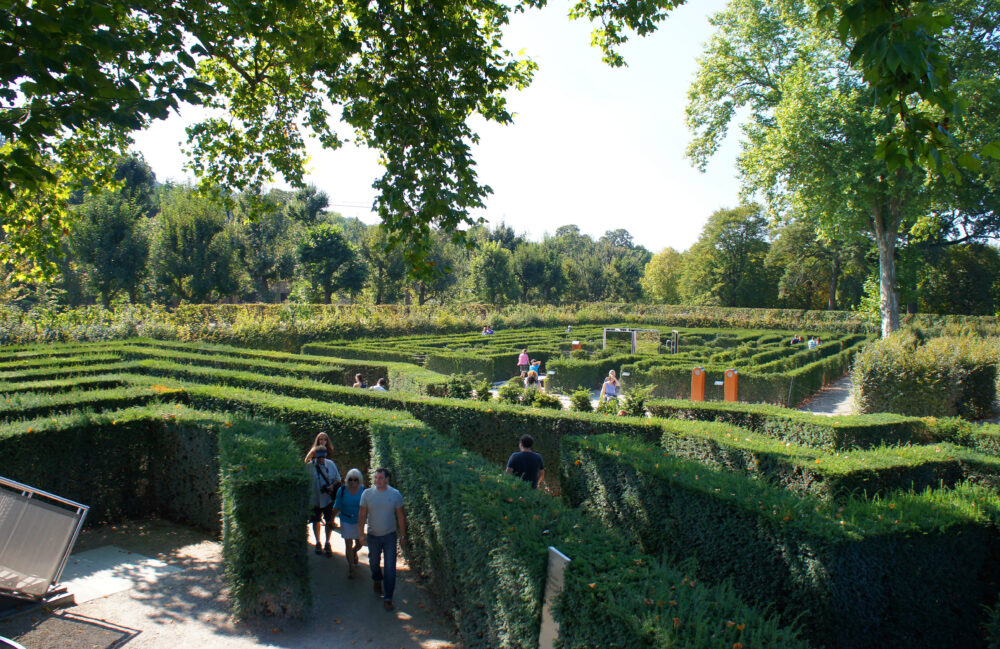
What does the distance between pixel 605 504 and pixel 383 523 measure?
2.59 meters

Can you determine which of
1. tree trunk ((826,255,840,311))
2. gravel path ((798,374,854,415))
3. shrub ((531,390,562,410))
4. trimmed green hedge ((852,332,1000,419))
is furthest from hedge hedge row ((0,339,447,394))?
tree trunk ((826,255,840,311))

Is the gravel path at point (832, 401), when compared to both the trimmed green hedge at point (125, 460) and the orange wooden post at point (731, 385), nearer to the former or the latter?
the orange wooden post at point (731, 385)

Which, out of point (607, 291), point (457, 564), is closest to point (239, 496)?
point (457, 564)

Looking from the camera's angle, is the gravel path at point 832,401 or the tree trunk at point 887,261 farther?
the tree trunk at point 887,261

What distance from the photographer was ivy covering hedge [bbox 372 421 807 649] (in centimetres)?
324

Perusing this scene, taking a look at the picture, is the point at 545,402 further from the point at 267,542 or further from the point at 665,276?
the point at 665,276

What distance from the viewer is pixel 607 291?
65.9m

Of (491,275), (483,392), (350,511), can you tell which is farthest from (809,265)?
(350,511)

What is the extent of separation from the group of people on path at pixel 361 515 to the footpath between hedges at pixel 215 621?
26cm

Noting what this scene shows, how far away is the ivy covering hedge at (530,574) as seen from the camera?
3.24 metres

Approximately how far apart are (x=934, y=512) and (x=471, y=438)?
6265 mm

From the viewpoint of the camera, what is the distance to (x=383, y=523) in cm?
620

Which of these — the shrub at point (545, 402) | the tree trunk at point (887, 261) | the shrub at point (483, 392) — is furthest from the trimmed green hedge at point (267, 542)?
the tree trunk at point (887, 261)

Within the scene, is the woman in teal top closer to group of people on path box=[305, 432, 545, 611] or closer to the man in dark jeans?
group of people on path box=[305, 432, 545, 611]
